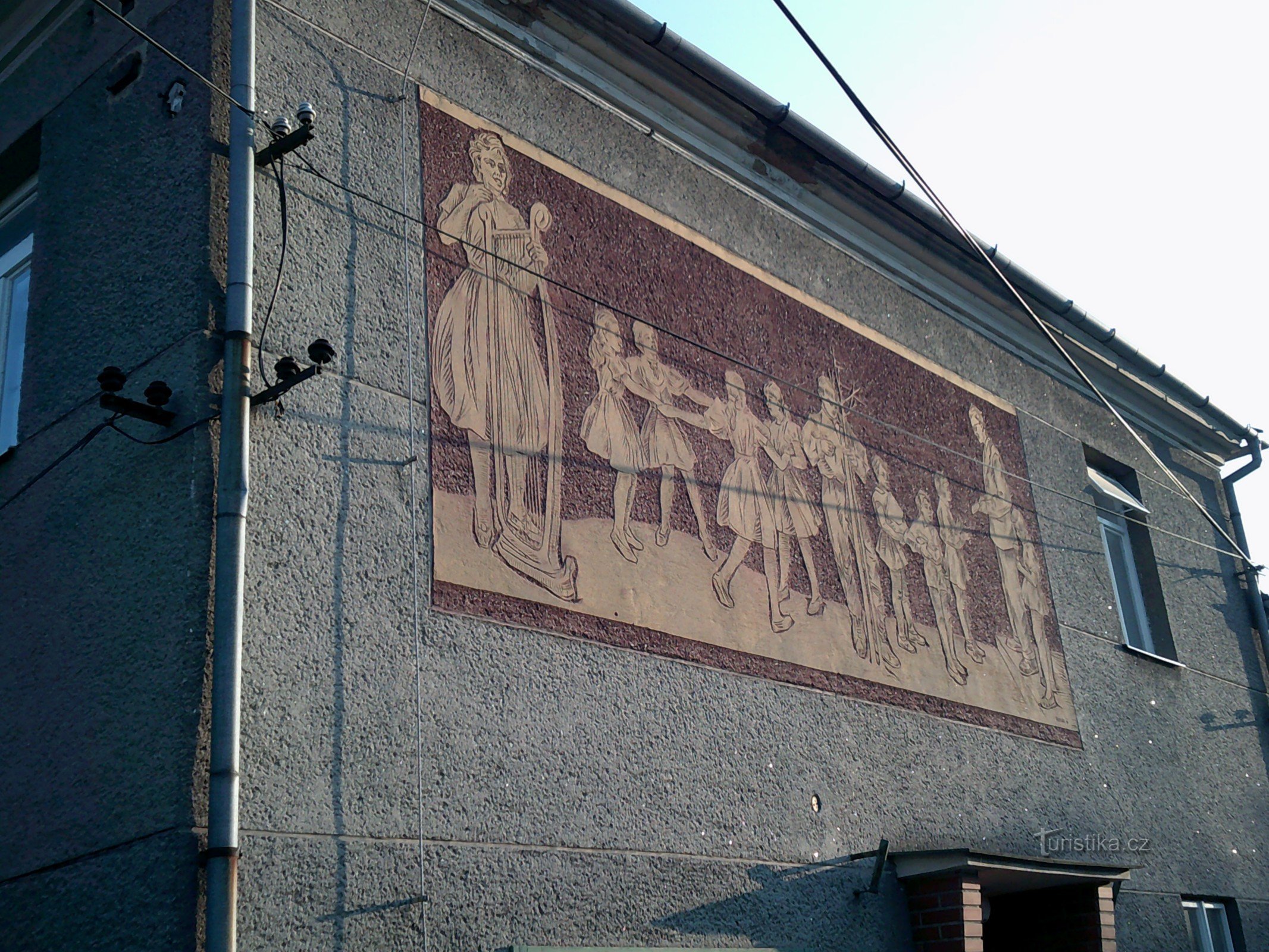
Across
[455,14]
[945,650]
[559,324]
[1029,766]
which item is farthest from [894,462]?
[455,14]

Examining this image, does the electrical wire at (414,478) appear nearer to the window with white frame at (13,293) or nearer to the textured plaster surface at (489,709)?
the textured plaster surface at (489,709)

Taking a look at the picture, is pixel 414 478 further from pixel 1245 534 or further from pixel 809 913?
pixel 1245 534

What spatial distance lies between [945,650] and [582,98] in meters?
3.71

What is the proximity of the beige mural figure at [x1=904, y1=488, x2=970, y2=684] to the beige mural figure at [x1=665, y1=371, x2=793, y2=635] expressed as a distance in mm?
1341

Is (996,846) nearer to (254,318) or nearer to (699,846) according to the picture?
(699,846)

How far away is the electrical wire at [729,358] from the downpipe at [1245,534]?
102 cm

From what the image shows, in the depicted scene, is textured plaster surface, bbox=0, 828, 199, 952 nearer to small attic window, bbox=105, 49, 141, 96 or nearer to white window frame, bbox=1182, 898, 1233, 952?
small attic window, bbox=105, 49, 141, 96

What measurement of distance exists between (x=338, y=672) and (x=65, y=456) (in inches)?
55.5

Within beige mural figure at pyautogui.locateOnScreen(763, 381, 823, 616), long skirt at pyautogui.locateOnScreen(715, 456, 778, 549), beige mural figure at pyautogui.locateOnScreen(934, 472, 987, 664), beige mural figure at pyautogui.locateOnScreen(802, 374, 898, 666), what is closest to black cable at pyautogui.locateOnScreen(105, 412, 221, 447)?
long skirt at pyautogui.locateOnScreen(715, 456, 778, 549)

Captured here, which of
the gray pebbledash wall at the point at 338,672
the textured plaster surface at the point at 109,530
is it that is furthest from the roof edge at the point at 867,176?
the textured plaster surface at the point at 109,530

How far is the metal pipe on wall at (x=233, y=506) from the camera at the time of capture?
3998mm

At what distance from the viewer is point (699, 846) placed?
18.6 feet

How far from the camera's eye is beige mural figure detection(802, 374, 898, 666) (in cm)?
726

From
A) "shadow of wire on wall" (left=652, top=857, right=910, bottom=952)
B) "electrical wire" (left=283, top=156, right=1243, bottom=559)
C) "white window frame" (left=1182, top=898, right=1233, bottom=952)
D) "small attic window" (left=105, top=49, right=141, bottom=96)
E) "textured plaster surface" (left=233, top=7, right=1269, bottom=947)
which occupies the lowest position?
"white window frame" (left=1182, top=898, right=1233, bottom=952)
